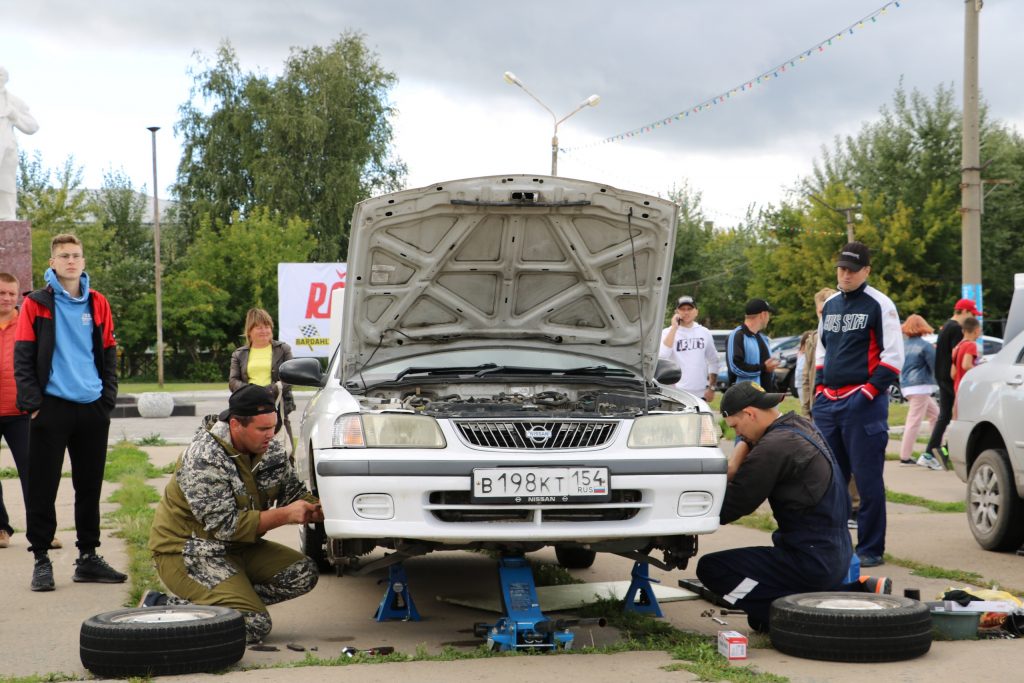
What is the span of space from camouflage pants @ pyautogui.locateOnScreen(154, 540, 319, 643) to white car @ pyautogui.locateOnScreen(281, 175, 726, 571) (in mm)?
327

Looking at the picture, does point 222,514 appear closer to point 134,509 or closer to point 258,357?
point 134,509

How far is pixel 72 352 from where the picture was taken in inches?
265

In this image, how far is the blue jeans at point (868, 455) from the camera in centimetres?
709

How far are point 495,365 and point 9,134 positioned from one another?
482 inches

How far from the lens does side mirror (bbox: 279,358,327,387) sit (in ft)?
21.3

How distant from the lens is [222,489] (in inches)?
211

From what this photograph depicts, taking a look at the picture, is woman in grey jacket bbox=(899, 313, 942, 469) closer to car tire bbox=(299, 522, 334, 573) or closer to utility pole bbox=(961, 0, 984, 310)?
utility pole bbox=(961, 0, 984, 310)

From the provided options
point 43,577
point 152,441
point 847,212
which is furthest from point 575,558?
point 847,212

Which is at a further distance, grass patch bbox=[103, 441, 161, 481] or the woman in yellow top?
grass patch bbox=[103, 441, 161, 481]

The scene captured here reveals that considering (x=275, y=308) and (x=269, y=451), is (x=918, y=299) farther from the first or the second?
(x=269, y=451)

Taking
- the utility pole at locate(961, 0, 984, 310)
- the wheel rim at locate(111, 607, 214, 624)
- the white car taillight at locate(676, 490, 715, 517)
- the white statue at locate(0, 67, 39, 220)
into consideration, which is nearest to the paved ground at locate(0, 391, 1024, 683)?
the wheel rim at locate(111, 607, 214, 624)

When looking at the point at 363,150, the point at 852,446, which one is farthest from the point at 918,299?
the point at 852,446

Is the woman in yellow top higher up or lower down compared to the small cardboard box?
higher up

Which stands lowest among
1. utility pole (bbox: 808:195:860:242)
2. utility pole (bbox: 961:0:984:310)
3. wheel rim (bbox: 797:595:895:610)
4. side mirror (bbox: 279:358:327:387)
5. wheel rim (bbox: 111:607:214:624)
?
wheel rim (bbox: 111:607:214:624)
